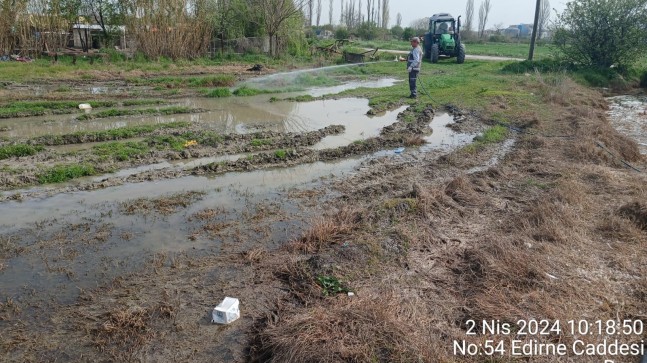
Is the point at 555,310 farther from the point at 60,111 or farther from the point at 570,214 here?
the point at 60,111

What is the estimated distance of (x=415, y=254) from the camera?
16.8ft

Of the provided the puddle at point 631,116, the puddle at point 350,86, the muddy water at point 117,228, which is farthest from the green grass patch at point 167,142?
the puddle at point 631,116

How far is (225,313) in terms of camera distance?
12.7 ft

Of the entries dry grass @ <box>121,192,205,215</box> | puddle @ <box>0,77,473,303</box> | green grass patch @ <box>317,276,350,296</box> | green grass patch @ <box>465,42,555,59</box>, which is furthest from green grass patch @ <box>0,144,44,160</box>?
green grass patch @ <box>465,42,555,59</box>

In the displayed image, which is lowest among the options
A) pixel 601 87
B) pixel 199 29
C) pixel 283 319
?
pixel 283 319

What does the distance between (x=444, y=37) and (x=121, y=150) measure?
24.2 metres

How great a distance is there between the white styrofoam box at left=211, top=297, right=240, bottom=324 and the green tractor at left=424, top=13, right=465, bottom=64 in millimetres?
27131

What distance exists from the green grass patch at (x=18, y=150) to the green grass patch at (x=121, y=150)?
109 cm

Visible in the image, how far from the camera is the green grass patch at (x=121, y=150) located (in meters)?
8.83

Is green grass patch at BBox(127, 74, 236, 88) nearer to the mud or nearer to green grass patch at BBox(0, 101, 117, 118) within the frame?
green grass patch at BBox(0, 101, 117, 118)

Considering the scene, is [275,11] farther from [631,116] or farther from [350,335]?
[350,335]

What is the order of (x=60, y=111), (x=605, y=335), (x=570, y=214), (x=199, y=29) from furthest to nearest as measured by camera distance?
1. (x=199, y=29)
2. (x=60, y=111)
3. (x=570, y=214)
4. (x=605, y=335)

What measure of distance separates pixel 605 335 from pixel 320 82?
19048 mm

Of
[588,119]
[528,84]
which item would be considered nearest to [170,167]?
[588,119]
